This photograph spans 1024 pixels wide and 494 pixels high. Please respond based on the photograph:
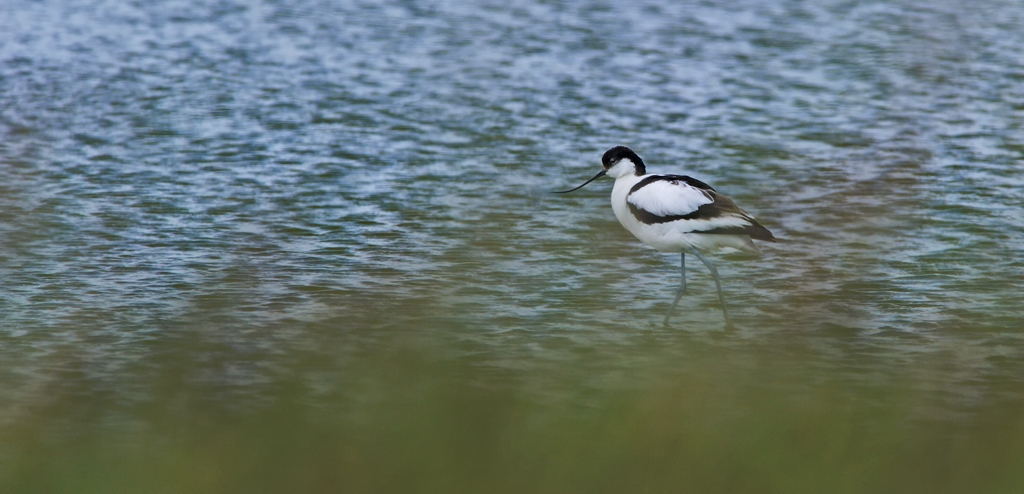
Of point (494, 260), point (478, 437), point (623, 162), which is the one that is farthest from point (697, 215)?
point (478, 437)

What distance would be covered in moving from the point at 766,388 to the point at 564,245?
14.7 ft

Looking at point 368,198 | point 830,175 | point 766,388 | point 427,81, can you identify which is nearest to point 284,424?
point 766,388

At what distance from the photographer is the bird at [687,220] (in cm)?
812

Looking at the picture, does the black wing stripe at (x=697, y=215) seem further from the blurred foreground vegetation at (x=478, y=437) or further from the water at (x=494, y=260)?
the blurred foreground vegetation at (x=478, y=437)

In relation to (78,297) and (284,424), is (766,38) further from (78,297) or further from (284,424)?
(284,424)

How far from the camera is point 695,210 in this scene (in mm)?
8156

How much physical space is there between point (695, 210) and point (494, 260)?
2.30 meters

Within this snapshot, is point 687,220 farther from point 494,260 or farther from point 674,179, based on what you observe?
point 494,260

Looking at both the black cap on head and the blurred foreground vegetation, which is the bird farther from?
the blurred foreground vegetation

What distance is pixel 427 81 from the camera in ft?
57.6

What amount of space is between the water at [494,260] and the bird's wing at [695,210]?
2.04 feet

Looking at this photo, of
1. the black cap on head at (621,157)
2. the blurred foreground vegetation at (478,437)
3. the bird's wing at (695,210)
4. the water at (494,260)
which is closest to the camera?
the blurred foreground vegetation at (478,437)

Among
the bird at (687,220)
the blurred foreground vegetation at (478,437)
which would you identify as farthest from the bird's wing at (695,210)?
the blurred foreground vegetation at (478,437)

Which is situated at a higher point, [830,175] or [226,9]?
[226,9]
